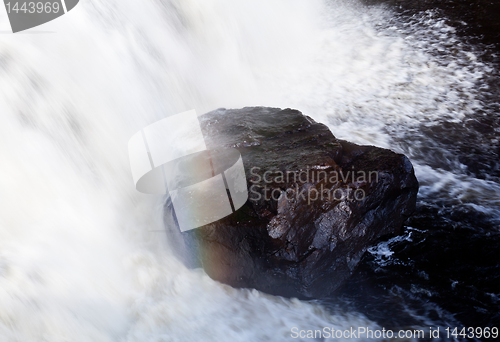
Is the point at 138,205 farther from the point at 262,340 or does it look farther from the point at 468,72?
the point at 468,72

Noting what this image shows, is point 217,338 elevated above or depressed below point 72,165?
below

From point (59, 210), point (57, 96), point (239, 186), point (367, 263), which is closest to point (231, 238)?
point (239, 186)

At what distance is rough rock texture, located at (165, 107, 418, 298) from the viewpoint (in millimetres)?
2891

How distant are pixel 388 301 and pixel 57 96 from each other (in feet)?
10.7

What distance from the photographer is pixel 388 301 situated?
118 inches
